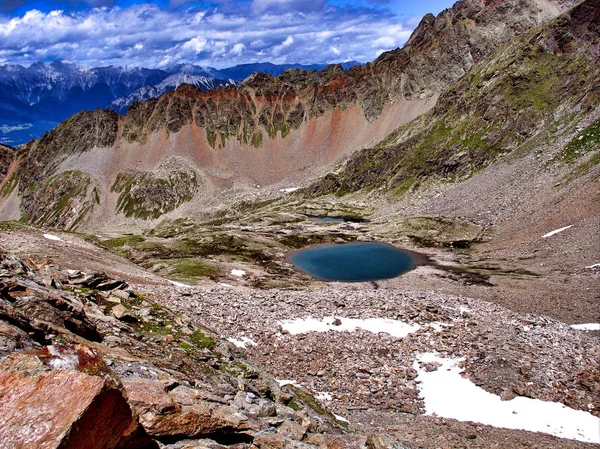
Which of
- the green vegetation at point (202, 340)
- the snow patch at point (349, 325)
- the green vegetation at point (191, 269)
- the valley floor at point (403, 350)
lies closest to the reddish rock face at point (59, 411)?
the valley floor at point (403, 350)

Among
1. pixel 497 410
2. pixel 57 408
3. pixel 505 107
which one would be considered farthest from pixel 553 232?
pixel 57 408

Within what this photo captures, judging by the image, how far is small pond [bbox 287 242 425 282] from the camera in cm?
8481

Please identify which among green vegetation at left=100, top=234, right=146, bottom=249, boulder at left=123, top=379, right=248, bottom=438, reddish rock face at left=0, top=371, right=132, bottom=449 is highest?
reddish rock face at left=0, top=371, right=132, bottom=449

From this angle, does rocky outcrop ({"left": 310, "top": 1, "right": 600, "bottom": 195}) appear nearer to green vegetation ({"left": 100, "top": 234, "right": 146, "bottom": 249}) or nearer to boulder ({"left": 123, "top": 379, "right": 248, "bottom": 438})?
green vegetation ({"left": 100, "top": 234, "right": 146, "bottom": 249})

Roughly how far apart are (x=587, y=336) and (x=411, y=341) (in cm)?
1698

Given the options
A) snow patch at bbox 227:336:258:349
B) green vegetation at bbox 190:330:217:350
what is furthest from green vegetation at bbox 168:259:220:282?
Answer: green vegetation at bbox 190:330:217:350

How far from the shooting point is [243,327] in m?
36.8

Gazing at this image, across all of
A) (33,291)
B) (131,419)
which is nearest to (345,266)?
(33,291)

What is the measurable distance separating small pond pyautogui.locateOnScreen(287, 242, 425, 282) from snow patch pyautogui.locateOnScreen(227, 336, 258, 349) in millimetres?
47146

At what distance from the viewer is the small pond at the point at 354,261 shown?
84812 mm

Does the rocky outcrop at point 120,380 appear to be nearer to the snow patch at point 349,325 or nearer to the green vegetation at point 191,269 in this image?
the snow patch at point 349,325

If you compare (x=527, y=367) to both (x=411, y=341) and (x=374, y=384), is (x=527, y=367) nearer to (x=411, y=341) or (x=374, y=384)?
(x=411, y=341)

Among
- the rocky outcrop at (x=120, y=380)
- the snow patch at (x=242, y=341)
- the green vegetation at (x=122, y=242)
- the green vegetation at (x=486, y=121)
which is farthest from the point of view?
the green vegetation at (x=486, y=121)

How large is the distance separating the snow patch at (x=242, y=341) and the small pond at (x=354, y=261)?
155 ft
